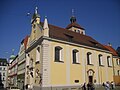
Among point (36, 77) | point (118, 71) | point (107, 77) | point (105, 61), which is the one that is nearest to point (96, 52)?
point (105, 61)

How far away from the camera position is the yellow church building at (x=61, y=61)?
2414cm

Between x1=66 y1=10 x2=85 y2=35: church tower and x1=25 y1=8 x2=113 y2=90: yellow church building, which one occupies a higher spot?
x1=66 y1=10 x2=85 y2=35: church tower

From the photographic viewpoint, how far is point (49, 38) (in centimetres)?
2505

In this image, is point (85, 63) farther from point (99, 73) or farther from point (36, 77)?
point (36, 77)

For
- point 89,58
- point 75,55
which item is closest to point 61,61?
point 75,55

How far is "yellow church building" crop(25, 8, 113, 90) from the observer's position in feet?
79.2

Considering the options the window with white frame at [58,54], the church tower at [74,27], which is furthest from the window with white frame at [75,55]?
the church tower at [74,27]

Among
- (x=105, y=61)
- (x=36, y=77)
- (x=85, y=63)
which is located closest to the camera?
(x=36, y=77)

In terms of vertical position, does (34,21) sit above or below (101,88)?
above

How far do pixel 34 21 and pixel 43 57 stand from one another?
987 cm

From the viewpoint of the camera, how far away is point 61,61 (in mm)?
25625

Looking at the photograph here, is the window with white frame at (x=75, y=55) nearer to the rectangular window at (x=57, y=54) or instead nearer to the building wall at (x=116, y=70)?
the rectangular window at (x=57, y=54)

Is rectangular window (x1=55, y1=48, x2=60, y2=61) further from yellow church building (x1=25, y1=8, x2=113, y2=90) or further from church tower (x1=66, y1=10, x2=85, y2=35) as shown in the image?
church tower (x1=66, y1=10, x2=85, y2=35)

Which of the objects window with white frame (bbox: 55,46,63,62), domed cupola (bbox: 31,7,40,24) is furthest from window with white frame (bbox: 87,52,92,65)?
domed cupola (bbox: 31,7,40,24)
